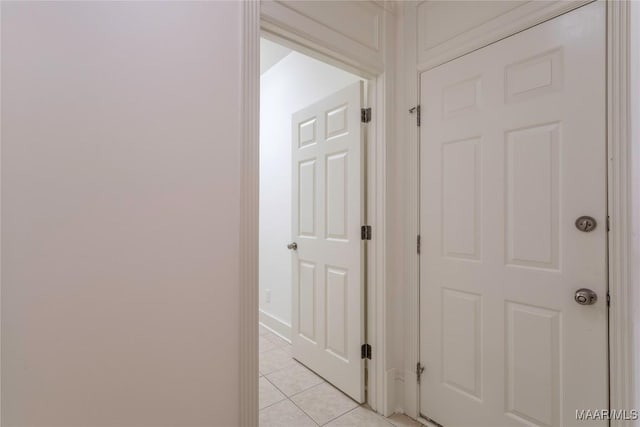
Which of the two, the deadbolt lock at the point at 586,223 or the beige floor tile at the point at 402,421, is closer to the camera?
the deadbolt lock at the point at 586,223

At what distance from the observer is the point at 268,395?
200 cm

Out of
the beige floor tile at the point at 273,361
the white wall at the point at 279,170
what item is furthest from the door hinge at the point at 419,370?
the white wall at the point at 279,170

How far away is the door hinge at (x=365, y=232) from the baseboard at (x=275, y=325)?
4.74 ft

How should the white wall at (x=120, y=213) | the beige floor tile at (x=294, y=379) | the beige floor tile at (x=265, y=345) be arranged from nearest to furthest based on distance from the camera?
the white wall at (x=120, y=213) → the beige floor tile at (x=294, y=379) → the beige floor tile at (x=265, y=345)

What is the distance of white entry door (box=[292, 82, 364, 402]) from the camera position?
196 cm

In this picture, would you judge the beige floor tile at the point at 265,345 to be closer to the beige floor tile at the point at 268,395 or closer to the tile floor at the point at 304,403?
the tile floor at the point at 304,403

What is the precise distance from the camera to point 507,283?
4.74ft

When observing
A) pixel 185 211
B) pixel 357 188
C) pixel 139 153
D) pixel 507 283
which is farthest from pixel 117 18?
pixel 507 283

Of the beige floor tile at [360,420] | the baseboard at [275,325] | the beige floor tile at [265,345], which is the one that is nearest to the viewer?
the beige floor tile at [360,420]

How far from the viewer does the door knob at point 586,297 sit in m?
1.18

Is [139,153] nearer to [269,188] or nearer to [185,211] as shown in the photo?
[185,211]

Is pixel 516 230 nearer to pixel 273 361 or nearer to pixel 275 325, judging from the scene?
pixel 273 361

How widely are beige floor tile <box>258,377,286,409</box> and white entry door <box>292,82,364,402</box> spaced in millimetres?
346

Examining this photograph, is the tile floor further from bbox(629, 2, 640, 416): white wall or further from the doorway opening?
bbox(629, 2, 640, 416): white wall
